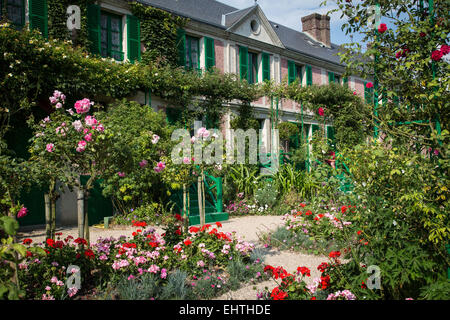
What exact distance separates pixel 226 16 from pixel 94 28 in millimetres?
5508

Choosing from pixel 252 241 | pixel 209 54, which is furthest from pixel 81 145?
pixel 209 54

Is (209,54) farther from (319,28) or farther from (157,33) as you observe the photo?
(319,28)

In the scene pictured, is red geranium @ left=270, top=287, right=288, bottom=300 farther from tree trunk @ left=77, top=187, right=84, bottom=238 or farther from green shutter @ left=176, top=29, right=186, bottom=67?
green shutter @ left=176, top=29, right=186, bottom=67

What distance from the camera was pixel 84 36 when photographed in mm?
8680

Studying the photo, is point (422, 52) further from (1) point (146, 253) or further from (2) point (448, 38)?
(1) point (146, 253)

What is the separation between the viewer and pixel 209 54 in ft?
38.3

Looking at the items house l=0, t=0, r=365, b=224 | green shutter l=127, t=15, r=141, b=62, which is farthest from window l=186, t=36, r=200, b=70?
green shutter l=127, t=15, r=141, b=62

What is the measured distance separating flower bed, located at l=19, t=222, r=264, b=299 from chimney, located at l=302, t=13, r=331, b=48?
16.4 metres

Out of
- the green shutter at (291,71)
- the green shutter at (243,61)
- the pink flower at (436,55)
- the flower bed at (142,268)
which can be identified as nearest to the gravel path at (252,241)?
the flower bed at (142,268)

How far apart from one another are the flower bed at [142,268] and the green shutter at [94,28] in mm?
6439

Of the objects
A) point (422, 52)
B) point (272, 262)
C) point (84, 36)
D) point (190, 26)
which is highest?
point (190, 26)

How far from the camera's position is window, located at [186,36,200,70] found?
36.9 ft

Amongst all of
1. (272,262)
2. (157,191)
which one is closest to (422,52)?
(272,262)
